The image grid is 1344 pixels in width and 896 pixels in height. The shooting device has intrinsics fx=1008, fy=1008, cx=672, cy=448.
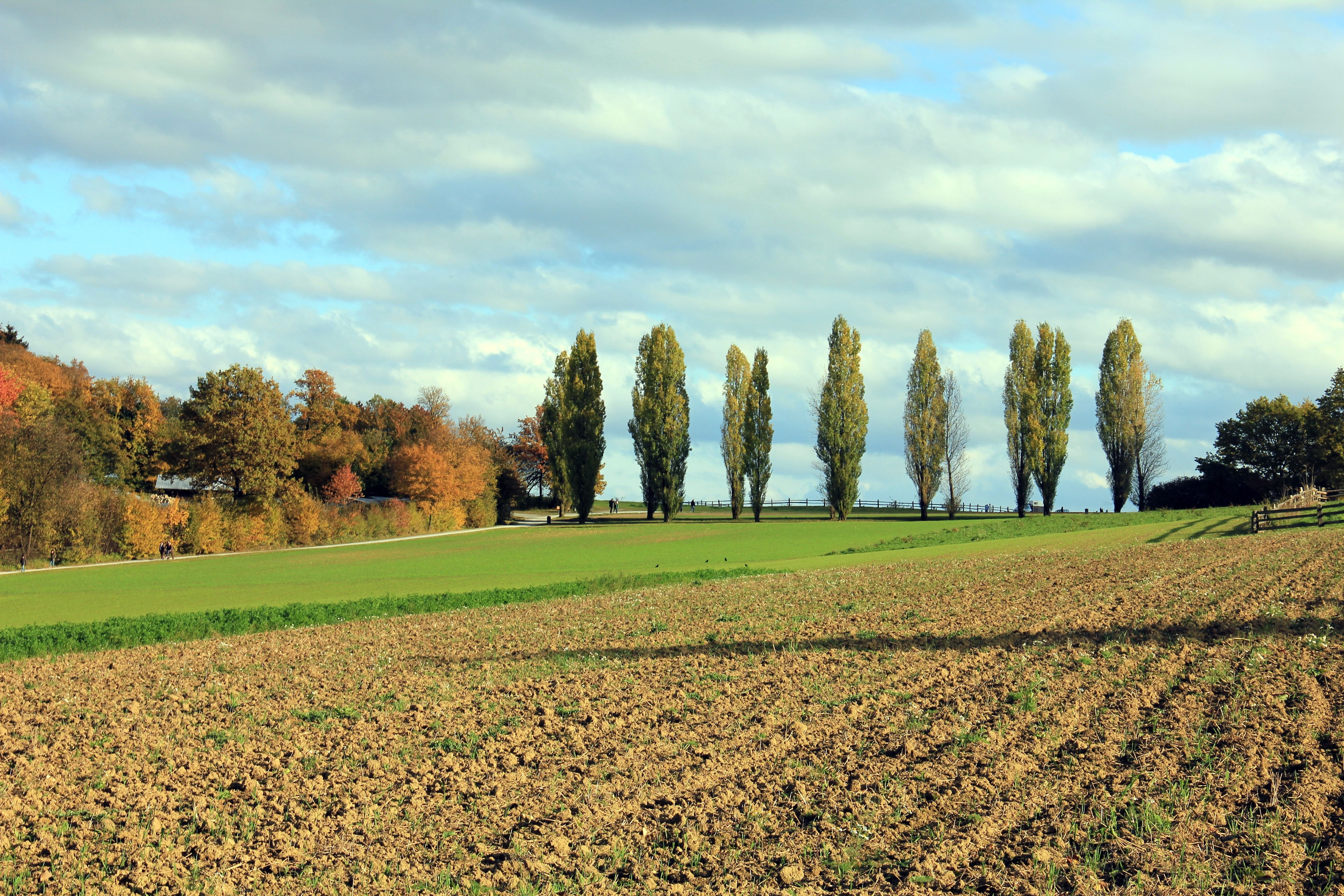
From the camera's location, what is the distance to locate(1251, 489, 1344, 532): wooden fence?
165ft

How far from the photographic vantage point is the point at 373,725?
13867 millimetres

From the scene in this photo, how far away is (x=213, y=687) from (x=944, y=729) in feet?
40.7

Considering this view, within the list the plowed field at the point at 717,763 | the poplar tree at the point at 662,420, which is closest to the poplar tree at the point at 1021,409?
the poplar tree at the point at 662,420

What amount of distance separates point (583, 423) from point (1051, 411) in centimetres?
3911

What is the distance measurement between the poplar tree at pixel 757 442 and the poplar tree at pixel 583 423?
12374 mm

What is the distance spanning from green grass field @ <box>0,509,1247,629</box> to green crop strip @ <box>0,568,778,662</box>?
3124 millimetres

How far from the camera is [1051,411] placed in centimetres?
8394

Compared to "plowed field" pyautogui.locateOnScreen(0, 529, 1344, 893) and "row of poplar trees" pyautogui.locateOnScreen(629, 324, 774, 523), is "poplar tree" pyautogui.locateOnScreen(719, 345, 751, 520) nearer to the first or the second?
"row of poplar trees" pyautogui.locateOnScreen(629, 324, 774, 523)

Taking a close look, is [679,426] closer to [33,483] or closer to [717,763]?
[33,483]

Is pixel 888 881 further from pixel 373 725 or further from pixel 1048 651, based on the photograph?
pixel 1048 651

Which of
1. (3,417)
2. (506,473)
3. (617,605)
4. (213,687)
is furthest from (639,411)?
(213,687)

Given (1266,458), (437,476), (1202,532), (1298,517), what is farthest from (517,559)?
(1266,458)

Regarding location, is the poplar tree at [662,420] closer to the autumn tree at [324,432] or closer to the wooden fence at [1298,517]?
the autumn tree at [324,432]

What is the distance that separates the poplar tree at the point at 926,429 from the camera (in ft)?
275
